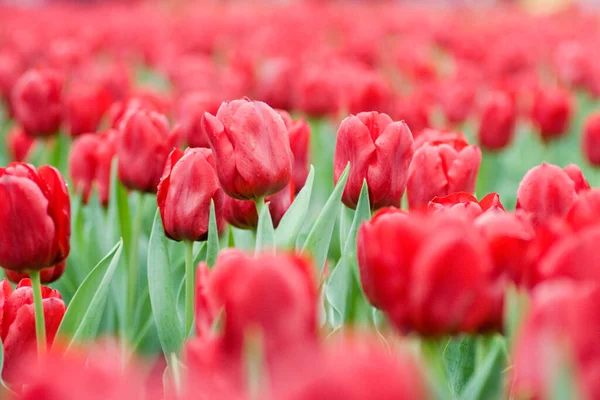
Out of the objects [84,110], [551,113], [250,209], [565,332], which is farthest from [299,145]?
[551,113]

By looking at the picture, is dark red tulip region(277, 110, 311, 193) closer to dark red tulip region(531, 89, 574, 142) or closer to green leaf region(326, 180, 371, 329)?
green leaf region(326, 180, 371, 329)

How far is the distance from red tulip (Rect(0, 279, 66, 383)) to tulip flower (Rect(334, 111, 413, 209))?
419 mm

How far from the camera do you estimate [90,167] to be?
1.64 meters

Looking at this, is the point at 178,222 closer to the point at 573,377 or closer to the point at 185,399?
the point at 185,399

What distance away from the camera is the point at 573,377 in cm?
47

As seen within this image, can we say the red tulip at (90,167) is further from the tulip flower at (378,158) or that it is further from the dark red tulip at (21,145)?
the tulip flower at (378,158)

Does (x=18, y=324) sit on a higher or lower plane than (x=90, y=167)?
higher

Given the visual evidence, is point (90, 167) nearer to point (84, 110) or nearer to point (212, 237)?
point (84, 110)

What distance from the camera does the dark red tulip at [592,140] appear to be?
1.87m

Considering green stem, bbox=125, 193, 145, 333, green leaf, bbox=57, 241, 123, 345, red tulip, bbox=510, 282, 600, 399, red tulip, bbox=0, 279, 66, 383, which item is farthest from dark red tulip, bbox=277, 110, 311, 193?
red tulip, bbox=510, 282, 600, 399

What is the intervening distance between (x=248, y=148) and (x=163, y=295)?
8.9 inches

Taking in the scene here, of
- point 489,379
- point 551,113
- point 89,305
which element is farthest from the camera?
point 551,113

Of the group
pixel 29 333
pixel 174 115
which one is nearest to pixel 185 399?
pixel 29 333

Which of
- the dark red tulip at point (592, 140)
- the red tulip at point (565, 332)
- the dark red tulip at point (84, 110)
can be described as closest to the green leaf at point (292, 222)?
the red tulip at point (565, 332)
